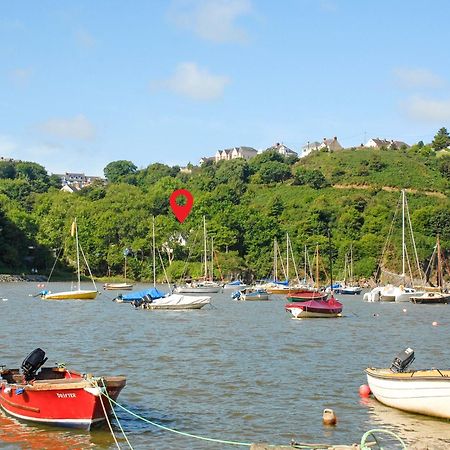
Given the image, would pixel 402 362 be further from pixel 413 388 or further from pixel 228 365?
pixel 228 365

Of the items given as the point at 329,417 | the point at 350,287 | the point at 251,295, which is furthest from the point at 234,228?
the point at 329,417

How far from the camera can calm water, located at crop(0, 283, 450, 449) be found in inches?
928

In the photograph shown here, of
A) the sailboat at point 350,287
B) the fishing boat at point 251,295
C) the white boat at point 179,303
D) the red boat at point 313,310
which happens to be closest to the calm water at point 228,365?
the red boat at point 313,310

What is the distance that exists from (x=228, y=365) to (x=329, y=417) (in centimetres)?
1335

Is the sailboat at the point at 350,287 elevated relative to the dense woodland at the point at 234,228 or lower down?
lower down

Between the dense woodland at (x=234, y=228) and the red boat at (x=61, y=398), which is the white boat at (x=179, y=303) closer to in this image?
the red boat at (x=61, y=398)

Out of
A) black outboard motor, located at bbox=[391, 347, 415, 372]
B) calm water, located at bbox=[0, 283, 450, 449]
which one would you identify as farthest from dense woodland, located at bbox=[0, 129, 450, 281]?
black outboard motor, located at bbox=[391, 347, 415, 372]

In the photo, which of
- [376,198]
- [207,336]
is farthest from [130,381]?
[376,198]

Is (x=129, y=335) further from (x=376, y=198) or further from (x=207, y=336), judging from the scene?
(x=376, y=198)

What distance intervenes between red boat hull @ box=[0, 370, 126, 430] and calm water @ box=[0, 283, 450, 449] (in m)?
0.42

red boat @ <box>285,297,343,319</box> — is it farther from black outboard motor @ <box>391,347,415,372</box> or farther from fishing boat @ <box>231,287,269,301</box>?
black outboard motor @ <box>391,347,415,372</box>

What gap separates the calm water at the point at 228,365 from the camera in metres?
23.6

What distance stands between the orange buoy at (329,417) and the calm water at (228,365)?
10.1 inches

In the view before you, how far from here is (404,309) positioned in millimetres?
84375
